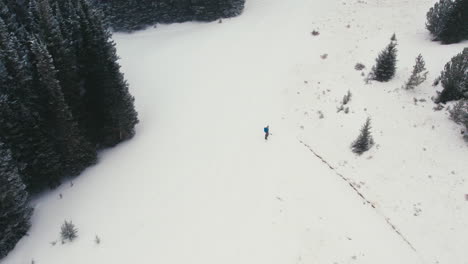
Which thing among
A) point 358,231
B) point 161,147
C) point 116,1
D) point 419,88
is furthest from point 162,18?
point 358,231

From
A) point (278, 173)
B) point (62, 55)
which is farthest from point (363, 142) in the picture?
point (62, 55)

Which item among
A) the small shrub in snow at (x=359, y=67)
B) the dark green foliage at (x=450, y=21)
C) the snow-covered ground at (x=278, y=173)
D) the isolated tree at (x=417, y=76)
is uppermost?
the dark green foliage at (x=450, y=21)

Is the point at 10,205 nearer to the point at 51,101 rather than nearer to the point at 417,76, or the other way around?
the point at 51,101

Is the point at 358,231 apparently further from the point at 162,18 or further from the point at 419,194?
the point at 162,18

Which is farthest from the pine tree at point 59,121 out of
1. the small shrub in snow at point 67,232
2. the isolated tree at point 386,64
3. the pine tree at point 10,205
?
the isolated tree at point 386,64

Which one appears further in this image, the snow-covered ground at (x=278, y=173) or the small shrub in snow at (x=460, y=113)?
the small shrub in snow at (x=460, y=113)

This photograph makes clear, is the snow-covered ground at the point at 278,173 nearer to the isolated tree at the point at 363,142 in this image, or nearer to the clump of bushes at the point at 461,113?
the isolated tree at the point at 363,142

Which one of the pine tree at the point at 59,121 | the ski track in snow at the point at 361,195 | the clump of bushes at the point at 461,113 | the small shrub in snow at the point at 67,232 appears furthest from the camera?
the clump of bushes at the point at 461,113

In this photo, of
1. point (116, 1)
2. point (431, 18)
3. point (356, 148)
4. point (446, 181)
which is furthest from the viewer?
point (116, 1)
